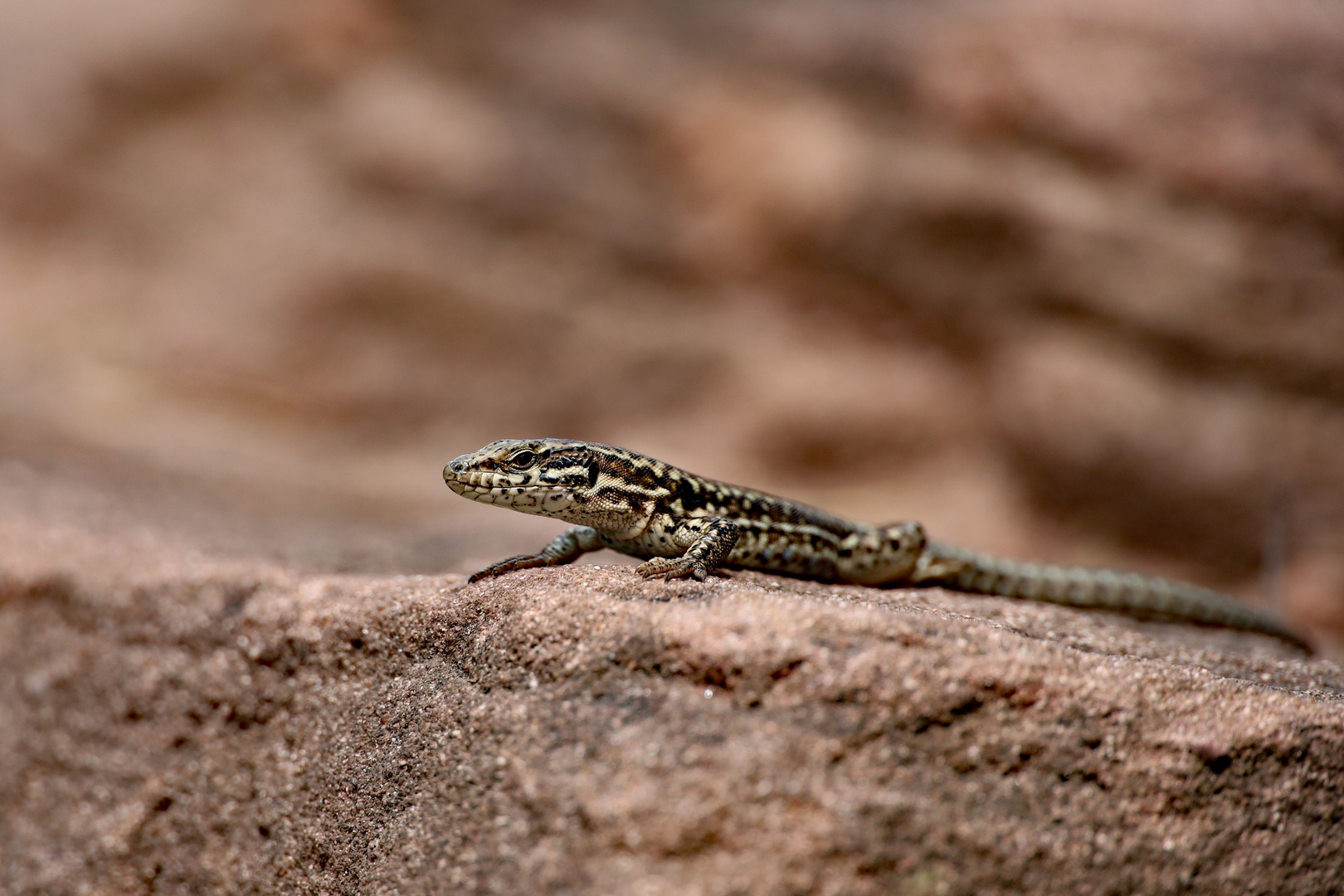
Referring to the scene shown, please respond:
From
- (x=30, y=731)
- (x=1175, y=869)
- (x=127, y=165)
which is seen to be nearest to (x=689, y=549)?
(x=1175, y=869)

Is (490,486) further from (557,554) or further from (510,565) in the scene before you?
(557,554)

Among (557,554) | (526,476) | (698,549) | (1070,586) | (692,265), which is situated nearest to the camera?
(698,549)

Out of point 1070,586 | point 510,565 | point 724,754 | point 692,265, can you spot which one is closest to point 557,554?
point 510,565

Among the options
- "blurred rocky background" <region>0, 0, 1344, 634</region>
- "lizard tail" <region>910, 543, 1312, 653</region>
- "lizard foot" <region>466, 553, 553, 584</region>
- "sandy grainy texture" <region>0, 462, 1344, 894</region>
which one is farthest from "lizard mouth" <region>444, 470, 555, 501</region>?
"blurred rocky background" <region>0, 0, 1344, 634</region>

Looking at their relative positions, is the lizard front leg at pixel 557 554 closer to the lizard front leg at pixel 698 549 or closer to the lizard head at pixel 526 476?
the lizard head at pixel 526 476

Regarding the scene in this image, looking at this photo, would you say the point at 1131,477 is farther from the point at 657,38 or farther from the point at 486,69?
the point at 486,69

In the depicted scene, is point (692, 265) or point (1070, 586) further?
point (692, 265)

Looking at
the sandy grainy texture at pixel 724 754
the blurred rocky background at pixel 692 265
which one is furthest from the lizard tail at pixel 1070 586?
the blurred rocky background at pixel 692 265

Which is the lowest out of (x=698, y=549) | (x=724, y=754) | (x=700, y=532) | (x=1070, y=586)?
(x=724, y=754)
